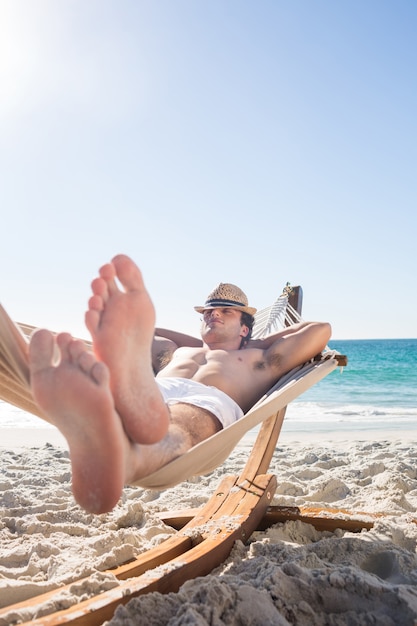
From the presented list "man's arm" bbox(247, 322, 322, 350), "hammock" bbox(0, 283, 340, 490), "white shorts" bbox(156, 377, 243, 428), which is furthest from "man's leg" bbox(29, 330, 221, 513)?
"man's arm" bbox(247, 322, 322, 350)

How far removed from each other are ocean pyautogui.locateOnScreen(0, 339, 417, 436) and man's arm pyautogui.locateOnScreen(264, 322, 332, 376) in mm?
3150

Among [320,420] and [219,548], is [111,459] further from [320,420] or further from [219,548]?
[320,420]

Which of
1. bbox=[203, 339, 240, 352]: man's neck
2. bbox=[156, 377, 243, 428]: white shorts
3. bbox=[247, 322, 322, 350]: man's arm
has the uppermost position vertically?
bbox=[247, 322, 322, 350]: man's arm

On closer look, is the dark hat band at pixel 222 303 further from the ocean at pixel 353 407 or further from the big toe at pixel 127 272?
the ocean at pixel 353 407

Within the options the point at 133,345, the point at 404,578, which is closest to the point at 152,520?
the point at 404,578

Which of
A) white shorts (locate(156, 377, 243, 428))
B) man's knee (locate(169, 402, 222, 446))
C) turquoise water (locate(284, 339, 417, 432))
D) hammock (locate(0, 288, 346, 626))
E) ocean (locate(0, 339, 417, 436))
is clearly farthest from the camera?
turquoise water (locate(284, 339, 417, 432))

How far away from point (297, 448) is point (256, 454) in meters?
1.82

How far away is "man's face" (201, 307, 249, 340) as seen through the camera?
1938 mm

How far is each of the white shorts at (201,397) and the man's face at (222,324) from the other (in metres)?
0.40

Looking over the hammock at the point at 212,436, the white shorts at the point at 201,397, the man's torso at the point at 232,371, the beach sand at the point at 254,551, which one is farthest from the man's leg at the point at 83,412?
the man's torso at the point at 232,371

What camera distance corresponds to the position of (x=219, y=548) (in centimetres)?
134

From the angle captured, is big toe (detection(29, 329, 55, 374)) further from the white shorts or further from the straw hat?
the straw hat

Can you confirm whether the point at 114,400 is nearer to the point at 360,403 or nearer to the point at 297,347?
the point at 297,347

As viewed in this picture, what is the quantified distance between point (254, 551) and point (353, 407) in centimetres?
611
